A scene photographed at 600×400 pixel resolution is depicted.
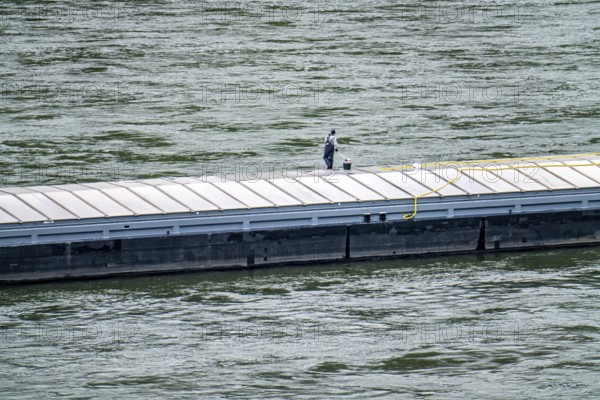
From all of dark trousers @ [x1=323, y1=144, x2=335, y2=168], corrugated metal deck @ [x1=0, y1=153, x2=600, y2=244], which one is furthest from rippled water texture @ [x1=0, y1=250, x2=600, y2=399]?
dark trousers @ [x1=323, y1=144, x2=335, y2=168]

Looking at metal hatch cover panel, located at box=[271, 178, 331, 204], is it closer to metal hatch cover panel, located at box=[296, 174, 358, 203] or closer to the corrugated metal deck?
the corrugated metal deck

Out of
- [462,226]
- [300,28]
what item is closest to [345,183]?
[462,226]

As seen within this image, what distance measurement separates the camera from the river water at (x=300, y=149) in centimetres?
2289

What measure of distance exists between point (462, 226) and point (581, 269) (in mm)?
2924

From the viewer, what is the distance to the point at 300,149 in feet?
135

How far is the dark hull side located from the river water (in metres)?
0.40

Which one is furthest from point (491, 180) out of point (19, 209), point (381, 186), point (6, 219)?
point (6, 219)

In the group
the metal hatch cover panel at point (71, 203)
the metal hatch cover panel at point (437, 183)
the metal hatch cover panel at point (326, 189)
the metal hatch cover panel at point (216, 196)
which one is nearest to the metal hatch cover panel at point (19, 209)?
the metal hatch cover panel at point (71, 203)

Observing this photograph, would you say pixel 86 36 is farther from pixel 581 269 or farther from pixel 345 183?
pixel 581 269

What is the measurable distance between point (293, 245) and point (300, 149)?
1232cm

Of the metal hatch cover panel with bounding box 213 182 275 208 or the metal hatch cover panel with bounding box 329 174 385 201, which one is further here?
the metal hatch cover panel with bounding box 329 174 385 201

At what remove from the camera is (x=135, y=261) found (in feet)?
92.4

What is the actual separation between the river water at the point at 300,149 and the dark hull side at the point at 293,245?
401 mm

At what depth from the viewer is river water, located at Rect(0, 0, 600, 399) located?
75.1 ft
